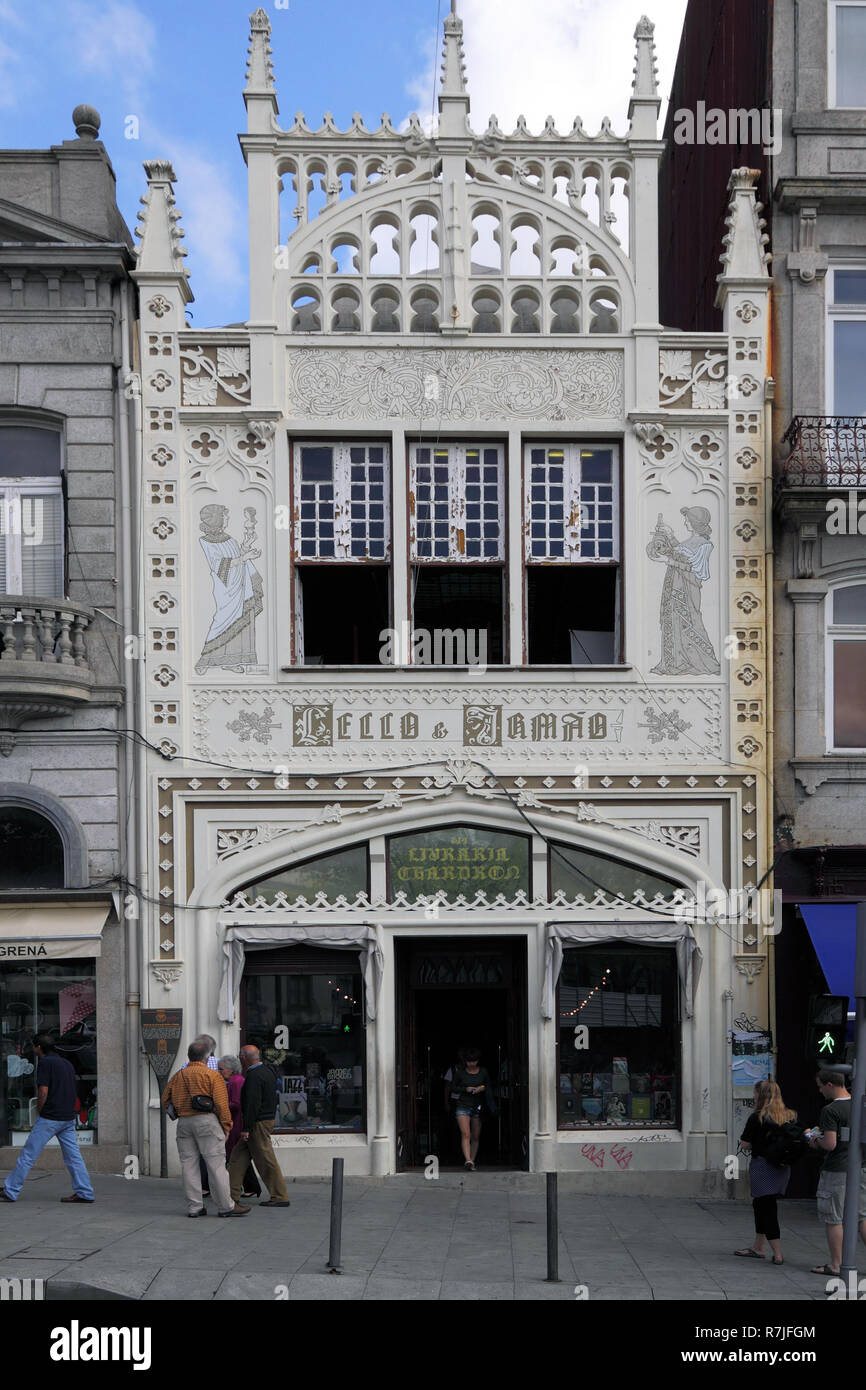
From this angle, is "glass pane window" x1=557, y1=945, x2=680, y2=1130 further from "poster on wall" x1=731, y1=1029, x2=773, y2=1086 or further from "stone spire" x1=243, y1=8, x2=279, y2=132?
"stone spire" x1=243, y1=8, x2=279, y2=132

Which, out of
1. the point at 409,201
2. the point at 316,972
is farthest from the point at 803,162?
the point at 316,972

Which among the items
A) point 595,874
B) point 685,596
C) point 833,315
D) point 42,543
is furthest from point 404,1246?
point 833,315

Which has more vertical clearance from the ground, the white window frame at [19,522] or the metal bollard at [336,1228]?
the white window frame at [19,522]

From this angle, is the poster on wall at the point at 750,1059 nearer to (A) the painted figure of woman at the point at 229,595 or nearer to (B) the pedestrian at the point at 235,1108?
(B) the pedestrian at the point at 235,1108

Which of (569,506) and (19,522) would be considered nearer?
(19,522)

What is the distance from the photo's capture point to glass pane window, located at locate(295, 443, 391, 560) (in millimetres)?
15680

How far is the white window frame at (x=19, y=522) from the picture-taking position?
15.5 m

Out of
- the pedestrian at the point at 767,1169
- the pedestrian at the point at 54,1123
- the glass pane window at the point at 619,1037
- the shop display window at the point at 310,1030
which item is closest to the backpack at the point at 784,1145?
the pedestrian at the point at 767,1169

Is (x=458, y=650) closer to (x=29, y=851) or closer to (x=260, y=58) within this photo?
(x=29, y=851)

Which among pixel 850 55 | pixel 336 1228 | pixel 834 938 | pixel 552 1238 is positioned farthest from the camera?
pixel 850 55

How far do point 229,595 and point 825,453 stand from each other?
6.90 meters

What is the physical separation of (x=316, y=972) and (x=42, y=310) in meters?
8.12

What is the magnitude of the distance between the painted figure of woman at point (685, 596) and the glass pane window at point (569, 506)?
59 centimetres

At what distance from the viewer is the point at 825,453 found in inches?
604
